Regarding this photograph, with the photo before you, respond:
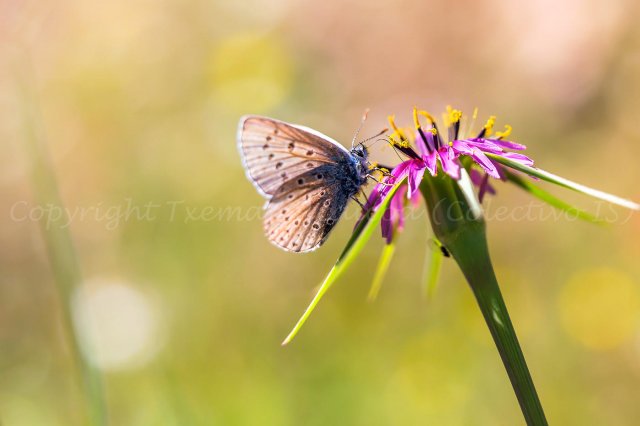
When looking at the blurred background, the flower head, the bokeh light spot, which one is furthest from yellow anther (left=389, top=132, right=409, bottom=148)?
the bokeh light spot

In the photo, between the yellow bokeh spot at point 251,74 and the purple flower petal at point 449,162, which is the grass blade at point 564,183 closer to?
the purple flower petal at point 449,162

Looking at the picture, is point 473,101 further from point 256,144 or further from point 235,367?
point 256,144

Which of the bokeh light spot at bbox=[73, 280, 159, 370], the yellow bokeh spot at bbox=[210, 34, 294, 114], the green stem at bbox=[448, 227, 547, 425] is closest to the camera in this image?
the green stem at bbox=[448, 227, 547, 425]

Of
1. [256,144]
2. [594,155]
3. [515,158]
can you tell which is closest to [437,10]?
[594,155]

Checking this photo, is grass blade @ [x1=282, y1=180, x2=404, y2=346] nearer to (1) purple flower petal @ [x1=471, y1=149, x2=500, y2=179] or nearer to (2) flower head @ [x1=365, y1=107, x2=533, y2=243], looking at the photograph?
(2) flower head @ [x1=365, y1=107, x2=533, y2=243]

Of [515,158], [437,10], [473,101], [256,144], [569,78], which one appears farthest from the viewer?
[437,10]

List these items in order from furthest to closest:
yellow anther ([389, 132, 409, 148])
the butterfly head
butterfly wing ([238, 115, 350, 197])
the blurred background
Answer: the blurred background, the butterfly head, butterfly wing ([238, 115, 350, 197]), yellow anther ([389, 132, 409, 148])

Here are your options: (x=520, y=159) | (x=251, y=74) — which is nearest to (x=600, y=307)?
(x=520, y=159)
